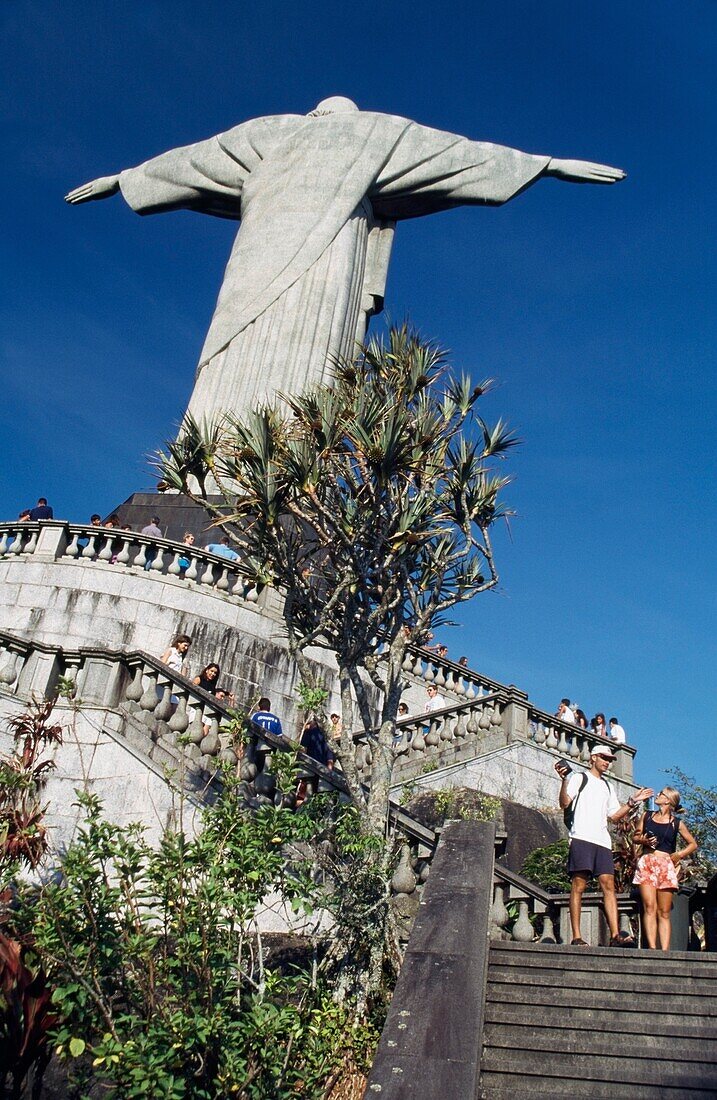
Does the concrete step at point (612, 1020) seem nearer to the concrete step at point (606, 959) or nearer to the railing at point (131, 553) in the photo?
the concrete step at point (606, 959)

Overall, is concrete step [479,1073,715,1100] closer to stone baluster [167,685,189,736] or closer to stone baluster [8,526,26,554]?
stone baluster [167,685,189,736]

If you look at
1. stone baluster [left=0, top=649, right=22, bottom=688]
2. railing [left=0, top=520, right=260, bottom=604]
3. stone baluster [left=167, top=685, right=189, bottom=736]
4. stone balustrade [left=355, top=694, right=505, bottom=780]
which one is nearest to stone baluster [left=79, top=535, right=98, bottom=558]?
railing [left=0, top=520, right=260, bottom=604]

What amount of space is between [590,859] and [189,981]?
352cm

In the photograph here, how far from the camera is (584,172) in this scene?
26.0 metres

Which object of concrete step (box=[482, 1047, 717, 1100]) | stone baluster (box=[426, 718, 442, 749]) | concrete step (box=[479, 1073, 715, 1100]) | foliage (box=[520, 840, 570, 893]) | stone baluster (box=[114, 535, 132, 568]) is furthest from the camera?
stone baluster (box=[114, 535, 132, 568])

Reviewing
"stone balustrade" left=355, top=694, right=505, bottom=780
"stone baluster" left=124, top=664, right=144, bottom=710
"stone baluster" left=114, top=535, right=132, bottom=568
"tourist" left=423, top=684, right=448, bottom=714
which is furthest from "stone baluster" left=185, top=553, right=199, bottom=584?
"stone baluster" left=124, top=664, right=144, bottom=710

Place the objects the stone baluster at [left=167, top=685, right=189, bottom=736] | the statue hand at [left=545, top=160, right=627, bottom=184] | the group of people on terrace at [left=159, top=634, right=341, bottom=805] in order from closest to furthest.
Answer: the group of people on terrace at [left=159, top=634, right=341, bottom=805], the stone baluster at [left=167, top=685, right=189, bottom=736], the statue hand at [left=545, top=160, right=627, bottom=184]

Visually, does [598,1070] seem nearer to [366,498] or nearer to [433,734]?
[366,498]

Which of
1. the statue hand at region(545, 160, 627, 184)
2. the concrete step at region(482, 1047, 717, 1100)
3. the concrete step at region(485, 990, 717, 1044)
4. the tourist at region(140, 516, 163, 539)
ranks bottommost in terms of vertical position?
the concrete step at region(482, 1047, 717, 1100)

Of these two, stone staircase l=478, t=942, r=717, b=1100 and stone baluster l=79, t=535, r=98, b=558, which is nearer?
stone staircase l=478, t=942, r=717, b=1100

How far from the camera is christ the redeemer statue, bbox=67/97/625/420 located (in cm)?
2342

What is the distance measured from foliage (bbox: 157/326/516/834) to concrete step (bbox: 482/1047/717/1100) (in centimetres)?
389

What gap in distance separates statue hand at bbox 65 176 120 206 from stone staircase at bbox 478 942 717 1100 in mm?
25428

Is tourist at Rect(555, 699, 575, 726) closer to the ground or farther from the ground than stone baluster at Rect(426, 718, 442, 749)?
farther from the ground
